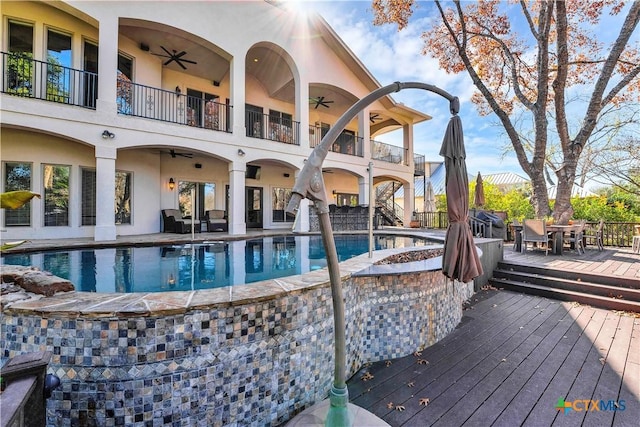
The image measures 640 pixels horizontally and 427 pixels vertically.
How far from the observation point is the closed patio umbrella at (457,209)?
2326mm

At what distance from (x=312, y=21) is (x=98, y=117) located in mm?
8936

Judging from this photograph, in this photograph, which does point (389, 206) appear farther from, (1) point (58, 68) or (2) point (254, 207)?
(1) point (58, 68)

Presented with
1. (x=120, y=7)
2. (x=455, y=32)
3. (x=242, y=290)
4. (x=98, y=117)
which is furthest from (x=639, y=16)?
(x=98, y=117)

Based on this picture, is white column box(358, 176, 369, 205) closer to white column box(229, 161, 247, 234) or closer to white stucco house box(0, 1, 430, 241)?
white stucco house box(0, 1, 430, 241)

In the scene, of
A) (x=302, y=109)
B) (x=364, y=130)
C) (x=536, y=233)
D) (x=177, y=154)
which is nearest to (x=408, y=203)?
(x=364, y=130)

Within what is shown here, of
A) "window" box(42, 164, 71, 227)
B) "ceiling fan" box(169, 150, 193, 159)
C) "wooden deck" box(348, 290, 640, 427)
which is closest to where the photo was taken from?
"wooden deck" box(348, 290, 640, 427)

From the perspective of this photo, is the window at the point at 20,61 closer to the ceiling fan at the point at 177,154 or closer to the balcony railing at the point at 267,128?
the ceiling fan at the point at 177,154

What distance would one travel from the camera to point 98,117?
7551 millimetres

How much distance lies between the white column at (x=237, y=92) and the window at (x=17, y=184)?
5.80m

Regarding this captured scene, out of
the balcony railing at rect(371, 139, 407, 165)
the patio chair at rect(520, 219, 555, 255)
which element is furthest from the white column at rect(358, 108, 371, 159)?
the patio chair at rect(520, 219, 555, 255)

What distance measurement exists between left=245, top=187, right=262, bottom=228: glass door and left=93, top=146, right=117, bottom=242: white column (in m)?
6.43

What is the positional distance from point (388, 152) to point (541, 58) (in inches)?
306

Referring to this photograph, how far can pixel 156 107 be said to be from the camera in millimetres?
9930

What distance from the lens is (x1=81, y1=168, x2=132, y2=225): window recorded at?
8.85 metres
